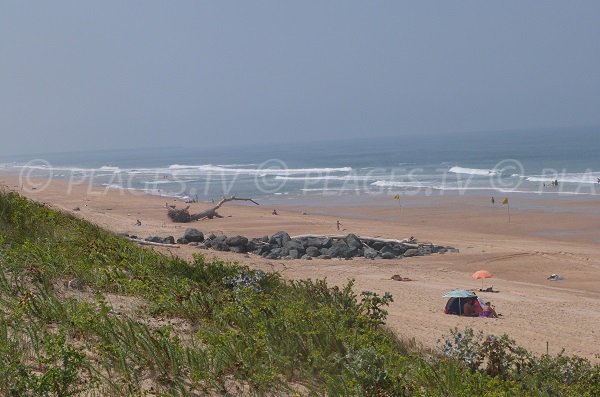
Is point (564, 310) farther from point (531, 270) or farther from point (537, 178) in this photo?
point (537, 178)

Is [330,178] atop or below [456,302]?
below

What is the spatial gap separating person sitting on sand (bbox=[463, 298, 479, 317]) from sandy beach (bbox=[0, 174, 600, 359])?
0.26 m

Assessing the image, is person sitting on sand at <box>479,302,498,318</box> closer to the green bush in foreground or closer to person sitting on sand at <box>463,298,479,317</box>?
person sitting on sand at <box>463,298,479,317</box>

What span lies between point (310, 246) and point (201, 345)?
1492cm

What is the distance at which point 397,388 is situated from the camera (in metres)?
4.70

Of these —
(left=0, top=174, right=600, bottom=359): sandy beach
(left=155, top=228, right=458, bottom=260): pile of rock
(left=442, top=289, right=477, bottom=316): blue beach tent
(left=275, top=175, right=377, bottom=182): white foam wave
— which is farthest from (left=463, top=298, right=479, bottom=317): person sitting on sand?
(left=275, top=175, right=377, bottom=182): white foam wave

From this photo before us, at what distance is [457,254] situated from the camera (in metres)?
21.0

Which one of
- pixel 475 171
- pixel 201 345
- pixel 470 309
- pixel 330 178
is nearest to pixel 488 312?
pixel 470 309

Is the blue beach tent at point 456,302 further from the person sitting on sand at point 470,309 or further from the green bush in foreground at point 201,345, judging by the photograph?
the green bush in foreground at point 201,345

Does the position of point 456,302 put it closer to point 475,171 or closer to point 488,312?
point 488,312

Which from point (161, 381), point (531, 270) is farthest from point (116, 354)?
point (531, 270)

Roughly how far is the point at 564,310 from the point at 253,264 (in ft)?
21.9

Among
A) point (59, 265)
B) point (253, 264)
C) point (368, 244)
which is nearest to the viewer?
point (59, 265)

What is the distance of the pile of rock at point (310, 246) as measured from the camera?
766 inches
